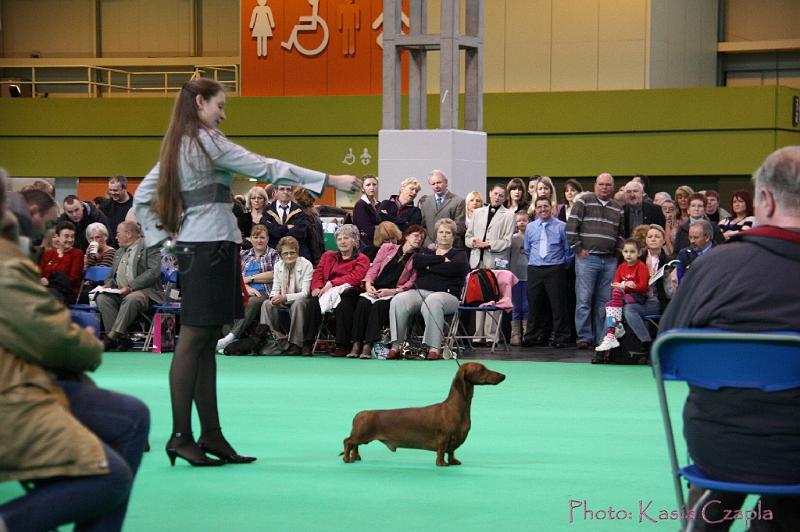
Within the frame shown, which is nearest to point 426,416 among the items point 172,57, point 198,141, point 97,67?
point 198,141

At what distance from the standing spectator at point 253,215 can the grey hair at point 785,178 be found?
33.0 feet

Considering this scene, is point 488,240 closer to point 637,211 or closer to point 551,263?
point 551,263

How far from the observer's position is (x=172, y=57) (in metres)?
32.6

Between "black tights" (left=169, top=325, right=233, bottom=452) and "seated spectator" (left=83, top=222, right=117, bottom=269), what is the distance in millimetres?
7848

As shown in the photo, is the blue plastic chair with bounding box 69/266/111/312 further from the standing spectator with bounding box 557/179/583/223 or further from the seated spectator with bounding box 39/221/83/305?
the standing spectator with bounding box 557/179/583/223

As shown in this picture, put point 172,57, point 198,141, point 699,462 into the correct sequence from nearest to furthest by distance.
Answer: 1. point 699,462
2. point 198,141
3. point 172,57

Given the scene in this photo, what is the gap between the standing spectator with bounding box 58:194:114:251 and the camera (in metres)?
14.0

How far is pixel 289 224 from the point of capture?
1315cm

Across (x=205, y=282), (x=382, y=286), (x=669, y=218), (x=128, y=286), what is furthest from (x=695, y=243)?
(x=205, y=282)

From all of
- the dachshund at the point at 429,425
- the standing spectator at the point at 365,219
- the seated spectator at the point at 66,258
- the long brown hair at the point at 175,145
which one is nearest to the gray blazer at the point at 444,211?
the standing spectator at the point at 365,219

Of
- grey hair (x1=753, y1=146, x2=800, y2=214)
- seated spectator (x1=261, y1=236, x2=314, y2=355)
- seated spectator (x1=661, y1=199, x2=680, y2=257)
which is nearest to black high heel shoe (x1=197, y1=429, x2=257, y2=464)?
grey hair (x1=753, y1=146, x2=800, y2=214)

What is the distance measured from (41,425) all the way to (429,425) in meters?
2.97

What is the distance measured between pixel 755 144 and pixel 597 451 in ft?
60.3

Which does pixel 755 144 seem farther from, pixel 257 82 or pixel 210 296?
pixel 210 296
